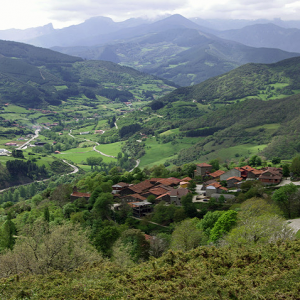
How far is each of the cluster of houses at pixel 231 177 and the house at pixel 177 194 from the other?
4914 mm

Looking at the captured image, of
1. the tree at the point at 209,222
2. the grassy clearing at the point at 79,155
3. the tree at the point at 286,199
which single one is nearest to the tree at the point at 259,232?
the tree at the point at 209,222

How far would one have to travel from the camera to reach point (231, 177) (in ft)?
257

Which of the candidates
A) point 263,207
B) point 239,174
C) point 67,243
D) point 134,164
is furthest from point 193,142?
point 67,243

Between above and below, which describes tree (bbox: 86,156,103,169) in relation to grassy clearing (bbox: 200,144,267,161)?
below

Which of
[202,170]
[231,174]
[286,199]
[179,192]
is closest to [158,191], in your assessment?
[179,192]

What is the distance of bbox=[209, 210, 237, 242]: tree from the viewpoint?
155 ft

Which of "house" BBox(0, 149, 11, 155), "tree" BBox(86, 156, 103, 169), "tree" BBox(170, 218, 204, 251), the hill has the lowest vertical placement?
"tree" BBox(86, 156, 103, 169)

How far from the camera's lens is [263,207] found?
174 feet

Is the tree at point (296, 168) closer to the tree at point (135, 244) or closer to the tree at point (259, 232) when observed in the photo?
the tree at point (259, 232)

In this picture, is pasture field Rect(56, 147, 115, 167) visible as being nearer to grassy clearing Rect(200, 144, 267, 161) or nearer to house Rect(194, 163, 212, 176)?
grassy clearing Rect(200, 144, 267, 161)

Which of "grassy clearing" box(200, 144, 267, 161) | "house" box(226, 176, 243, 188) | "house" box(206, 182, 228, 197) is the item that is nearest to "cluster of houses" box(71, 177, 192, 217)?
"house" box(206, 182, 228, 197)

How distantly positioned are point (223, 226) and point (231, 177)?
31.6 m

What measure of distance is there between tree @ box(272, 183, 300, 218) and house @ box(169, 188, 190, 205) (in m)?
18.7

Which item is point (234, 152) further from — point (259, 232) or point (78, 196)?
point (259, 232)
